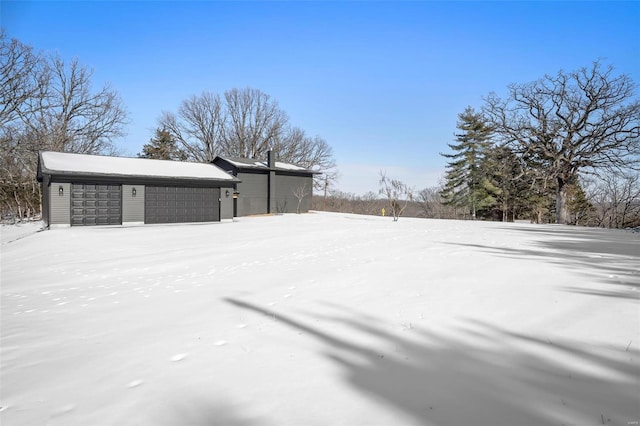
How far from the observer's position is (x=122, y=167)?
62.1ft

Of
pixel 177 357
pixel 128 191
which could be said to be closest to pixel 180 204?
pixel 128 191

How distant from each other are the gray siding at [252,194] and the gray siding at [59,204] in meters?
11.4

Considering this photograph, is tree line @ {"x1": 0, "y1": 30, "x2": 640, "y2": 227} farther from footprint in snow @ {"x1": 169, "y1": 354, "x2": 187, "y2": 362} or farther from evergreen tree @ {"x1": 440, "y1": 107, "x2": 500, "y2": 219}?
footprint in snow @ {"x1": 169, "y1": 354, "x2": 187, "y2": 362}

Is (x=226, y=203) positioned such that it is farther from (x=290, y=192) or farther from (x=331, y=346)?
(x=331, y=346)

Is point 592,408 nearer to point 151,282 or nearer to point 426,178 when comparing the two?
point 151,282

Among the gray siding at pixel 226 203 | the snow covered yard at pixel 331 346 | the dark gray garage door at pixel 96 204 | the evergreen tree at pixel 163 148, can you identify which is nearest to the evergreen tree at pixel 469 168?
the gray siding at pixel 226 203

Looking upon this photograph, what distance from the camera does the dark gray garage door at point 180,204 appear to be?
62.8 feet

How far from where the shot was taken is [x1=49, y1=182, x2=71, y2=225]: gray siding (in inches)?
635

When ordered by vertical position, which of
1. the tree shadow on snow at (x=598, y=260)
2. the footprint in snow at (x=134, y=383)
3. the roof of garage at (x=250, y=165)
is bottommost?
the footprint in snow at (x=134, y=383)

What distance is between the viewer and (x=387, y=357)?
287cm

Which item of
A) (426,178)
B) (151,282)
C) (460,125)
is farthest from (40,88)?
(426,178)

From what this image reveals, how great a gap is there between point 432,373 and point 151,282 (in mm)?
5197

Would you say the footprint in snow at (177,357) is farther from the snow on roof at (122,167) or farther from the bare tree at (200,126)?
the bare tree at (200,126)

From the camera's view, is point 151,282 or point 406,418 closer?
point 406,418
